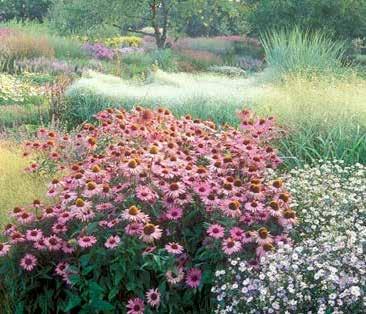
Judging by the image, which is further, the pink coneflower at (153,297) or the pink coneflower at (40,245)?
the pink coneflower at (40,245)

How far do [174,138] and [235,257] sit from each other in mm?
1216

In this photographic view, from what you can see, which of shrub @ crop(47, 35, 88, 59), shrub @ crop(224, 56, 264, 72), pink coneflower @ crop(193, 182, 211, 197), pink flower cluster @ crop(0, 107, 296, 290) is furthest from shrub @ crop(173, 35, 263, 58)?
pink coneflower @ crop(193, 182, 211, 197)

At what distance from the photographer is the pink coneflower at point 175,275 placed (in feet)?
11.5

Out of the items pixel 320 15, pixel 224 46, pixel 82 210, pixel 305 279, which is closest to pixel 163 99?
pixel 82 210

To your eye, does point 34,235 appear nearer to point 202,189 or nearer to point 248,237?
point 202,189

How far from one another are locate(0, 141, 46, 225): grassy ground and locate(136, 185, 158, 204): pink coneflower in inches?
40.2

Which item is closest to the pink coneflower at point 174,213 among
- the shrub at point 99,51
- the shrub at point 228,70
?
the shrub at point 228,70

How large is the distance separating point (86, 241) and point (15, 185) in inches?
59.4

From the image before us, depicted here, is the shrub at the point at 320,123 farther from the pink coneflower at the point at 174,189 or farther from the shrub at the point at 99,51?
the shrub at the point at 99,51

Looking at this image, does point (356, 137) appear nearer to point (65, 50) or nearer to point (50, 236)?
point (50, 236)

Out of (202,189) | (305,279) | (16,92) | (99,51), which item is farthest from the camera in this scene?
(99,51)

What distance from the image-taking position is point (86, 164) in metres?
4.40

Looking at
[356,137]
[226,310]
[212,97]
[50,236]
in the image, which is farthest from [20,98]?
[226,310]

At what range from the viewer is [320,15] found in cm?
1816
